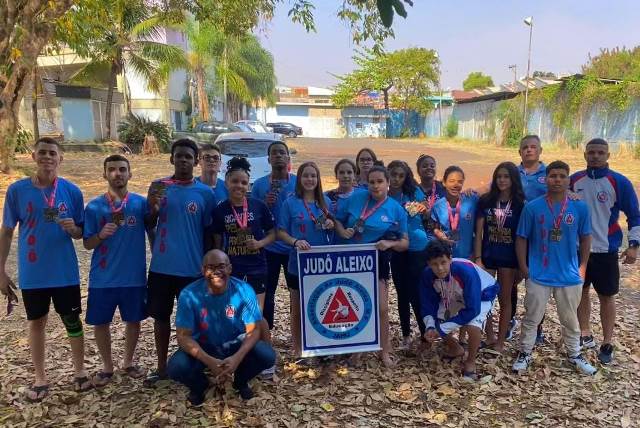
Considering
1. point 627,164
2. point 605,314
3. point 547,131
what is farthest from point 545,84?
point 605,314

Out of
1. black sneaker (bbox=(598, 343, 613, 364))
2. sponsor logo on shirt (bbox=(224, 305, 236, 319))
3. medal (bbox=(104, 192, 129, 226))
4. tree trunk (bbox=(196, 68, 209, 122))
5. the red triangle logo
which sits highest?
tree trunk (bbox=(196, 68, 209, 122))

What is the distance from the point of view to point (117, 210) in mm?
3775

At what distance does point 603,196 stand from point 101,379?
4271mm

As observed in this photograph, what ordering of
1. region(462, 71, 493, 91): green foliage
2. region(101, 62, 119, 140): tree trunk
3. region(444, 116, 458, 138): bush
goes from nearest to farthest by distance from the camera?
region(101, 62, 119, 140): tree trunk, region(444, 116, 458, 138): bush, region(462, 71, 493, 91): green foliage

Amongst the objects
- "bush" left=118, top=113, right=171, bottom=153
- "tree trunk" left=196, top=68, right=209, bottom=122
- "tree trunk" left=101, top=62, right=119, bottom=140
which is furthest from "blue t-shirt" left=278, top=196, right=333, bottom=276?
"tree trunk" left=196, top=68, right=209, bottom=122

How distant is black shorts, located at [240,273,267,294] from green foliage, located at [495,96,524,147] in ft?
99.6

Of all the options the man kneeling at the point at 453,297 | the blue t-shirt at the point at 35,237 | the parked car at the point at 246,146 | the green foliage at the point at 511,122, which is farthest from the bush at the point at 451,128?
the blue t-shirt at the point at 35,237

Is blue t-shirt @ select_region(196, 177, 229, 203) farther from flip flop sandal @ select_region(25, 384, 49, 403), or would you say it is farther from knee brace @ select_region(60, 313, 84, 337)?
flip flop sandal @ select_region(25, 384, 49, 403)

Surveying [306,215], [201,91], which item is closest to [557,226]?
[306,215]

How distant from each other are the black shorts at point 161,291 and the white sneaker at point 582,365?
3.17m

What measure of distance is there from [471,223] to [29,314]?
11.6ft

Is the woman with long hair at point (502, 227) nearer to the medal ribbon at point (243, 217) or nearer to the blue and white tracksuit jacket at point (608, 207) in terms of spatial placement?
the blue and white tracksuit jacket at point (608, 207)

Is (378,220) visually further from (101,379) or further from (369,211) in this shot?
(101,379)

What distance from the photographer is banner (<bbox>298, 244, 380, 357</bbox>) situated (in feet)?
13.7
